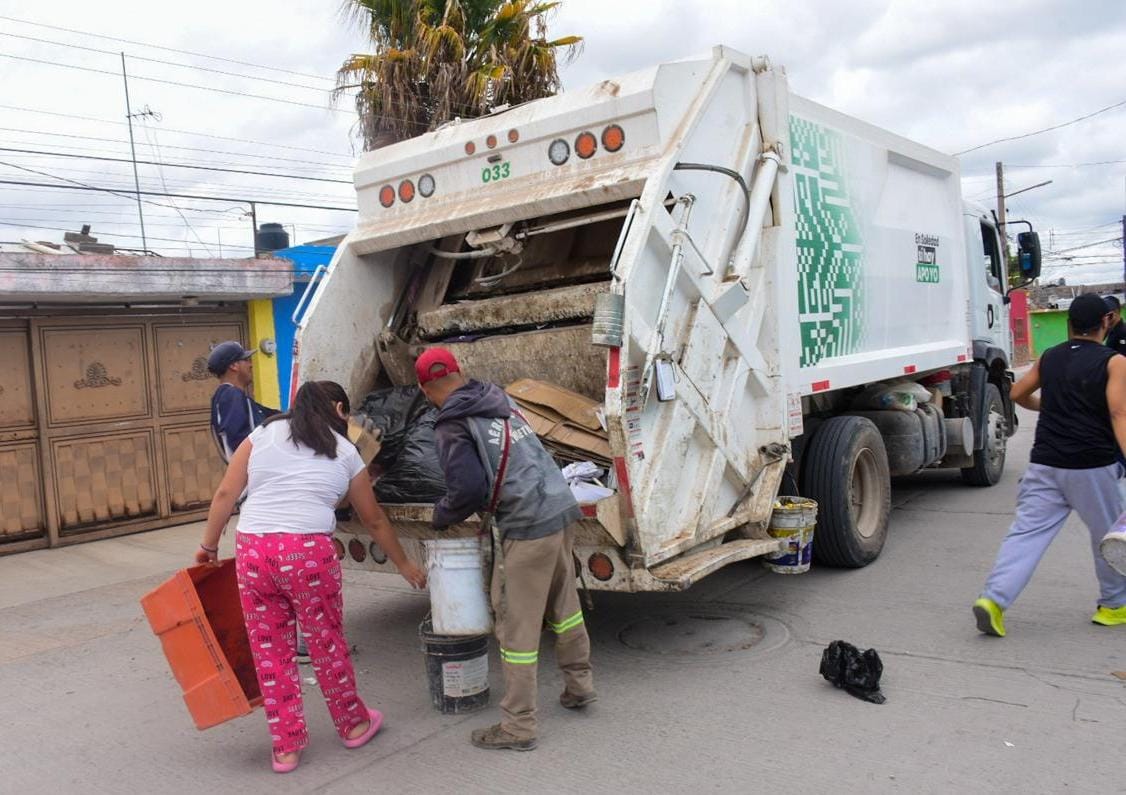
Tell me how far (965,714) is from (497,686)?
6.40ft

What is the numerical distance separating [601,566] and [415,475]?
3.29 ft

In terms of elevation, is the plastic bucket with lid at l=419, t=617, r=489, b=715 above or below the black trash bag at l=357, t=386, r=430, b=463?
below

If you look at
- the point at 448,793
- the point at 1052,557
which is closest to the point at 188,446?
the point at 448,793

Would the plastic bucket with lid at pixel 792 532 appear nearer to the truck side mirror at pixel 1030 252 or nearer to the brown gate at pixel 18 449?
the truck side mirror at pixel 1030 252

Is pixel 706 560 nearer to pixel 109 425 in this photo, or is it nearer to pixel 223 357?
pixel 223 357

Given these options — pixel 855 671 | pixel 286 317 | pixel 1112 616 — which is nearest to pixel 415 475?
pixel 855 671

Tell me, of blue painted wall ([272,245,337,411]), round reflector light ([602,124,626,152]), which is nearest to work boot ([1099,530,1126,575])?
round reflector light ([602,124,626,152])

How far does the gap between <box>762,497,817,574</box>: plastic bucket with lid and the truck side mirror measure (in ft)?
18.7

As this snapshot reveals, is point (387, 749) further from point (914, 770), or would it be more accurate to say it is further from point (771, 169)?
point (771, 169)

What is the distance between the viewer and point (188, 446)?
9.01m

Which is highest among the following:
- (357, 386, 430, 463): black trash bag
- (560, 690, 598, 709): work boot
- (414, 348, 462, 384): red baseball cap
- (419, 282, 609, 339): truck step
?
(419, 282, 609, 339): truck step

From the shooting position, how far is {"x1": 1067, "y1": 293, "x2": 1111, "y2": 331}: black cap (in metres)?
4.71

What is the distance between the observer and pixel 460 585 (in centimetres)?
393

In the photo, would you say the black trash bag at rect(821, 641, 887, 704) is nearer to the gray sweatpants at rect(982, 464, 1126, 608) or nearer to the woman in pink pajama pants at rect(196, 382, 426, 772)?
the gray sweatpants at rect(982, 464, 1126, 608)
